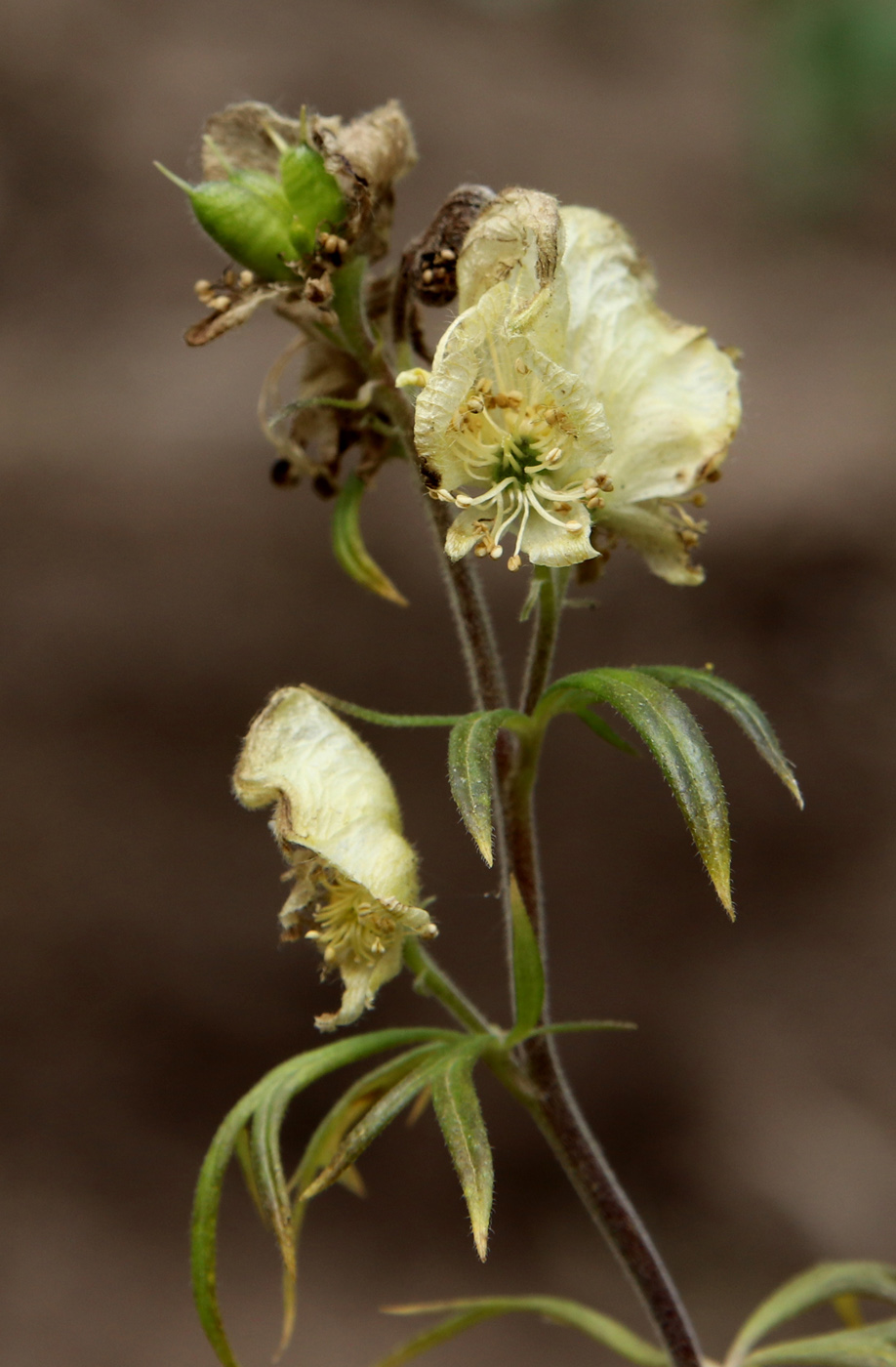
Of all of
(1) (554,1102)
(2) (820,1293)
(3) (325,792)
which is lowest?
(2) (820,1293)

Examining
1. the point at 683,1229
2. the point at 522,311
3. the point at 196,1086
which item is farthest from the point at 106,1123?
the point at 522,311

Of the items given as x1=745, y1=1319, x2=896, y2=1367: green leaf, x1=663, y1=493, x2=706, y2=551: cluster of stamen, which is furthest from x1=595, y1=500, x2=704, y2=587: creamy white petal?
x1=745, y1=1319, x2=896, y2=1367: green leaf

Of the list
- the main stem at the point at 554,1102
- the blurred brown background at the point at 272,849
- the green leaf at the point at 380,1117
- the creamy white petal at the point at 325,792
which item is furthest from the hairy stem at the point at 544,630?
the blurred brown background at the point at 272,849

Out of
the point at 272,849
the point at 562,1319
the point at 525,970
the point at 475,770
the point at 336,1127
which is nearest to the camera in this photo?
the point at 475,770

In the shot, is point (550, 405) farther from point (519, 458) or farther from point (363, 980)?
point (363, 980)

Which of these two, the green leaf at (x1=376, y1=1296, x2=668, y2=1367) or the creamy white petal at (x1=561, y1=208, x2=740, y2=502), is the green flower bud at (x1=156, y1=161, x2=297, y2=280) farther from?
the green leaf at (x1=376, y1=1296, x2=668, y2=1367)

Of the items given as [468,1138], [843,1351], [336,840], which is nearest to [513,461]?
[336,840]
